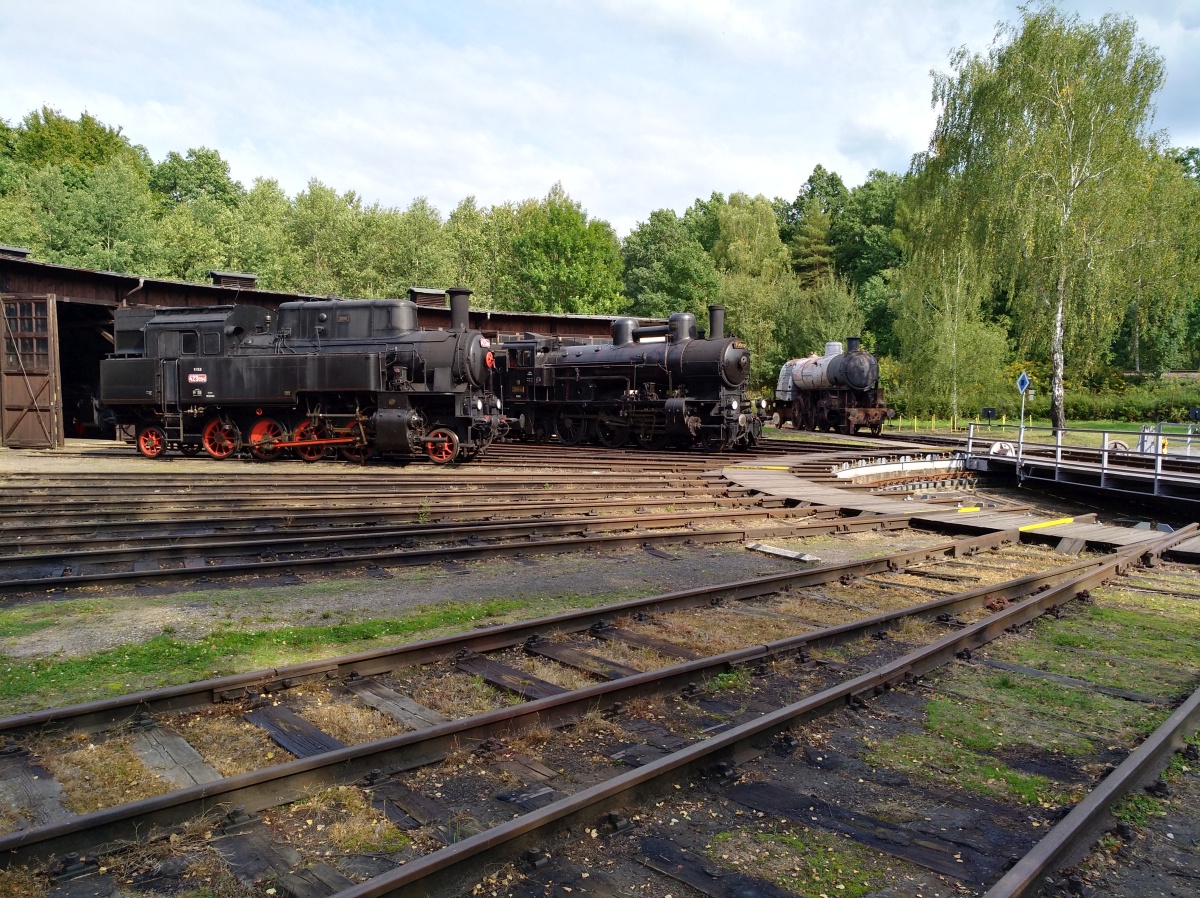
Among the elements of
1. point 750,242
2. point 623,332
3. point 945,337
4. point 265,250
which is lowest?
point 623,332

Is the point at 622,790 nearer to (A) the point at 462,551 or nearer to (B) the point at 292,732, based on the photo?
(B) the point at 292,732

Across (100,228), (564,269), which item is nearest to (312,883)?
(100,228)

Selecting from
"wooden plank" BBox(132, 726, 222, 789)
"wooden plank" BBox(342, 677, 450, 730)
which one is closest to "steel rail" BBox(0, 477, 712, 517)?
"wooden plank" BBox(342, 677, 450, 730)

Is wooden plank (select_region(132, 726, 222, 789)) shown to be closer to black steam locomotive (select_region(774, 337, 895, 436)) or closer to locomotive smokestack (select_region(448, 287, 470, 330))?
locomotive smokestack (select_region(448, 287, 470, 330))

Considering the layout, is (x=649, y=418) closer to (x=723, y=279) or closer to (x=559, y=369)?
(x=559, y=369)

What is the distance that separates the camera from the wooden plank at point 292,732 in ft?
14.7

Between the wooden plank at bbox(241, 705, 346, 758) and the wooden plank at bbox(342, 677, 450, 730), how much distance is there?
44cm

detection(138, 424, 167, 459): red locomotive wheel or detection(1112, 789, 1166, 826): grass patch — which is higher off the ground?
detection(138, 424, 167, 459): red locomotive wheel

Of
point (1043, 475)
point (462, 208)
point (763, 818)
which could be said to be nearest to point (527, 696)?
point (763, 818)

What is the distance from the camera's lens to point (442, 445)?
19.8 m

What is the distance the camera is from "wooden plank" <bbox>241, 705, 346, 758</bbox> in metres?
4.48

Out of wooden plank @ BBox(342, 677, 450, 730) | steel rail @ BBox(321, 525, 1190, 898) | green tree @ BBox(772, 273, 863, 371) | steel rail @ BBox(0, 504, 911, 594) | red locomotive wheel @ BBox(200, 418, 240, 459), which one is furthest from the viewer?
green tree @ BBox(772, 273, 863, 371)

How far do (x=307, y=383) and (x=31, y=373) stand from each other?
10.8m

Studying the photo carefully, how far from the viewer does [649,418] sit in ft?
79.2
